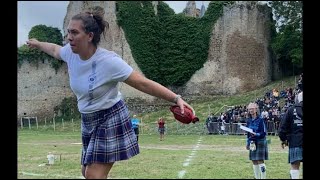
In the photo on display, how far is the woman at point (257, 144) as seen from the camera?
9.70 meters

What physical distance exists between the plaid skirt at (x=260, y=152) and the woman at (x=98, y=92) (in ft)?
15.6

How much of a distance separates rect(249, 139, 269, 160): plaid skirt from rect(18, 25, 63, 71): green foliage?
39.1 meters

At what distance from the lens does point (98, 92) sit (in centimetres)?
509

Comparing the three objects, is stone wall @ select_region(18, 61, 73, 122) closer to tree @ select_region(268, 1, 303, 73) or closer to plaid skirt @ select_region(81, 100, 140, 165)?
tree @ select_region(268, 1, 303, 73)

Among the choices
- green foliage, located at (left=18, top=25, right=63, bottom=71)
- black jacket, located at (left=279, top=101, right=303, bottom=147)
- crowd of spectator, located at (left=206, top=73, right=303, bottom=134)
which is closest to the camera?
black jacket, located at (left=279, top=101, right=303, bottom=147)

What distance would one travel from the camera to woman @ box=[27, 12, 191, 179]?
495cm

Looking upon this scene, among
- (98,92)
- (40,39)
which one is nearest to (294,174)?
(98,92)

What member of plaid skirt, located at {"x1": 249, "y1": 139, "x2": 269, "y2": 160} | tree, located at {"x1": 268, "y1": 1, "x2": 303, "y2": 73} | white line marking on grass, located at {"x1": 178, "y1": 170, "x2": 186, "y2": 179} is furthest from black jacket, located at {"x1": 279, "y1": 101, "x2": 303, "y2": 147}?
tree, located at {"x1": 268, "y1": 1, "x2": 303, "y2": 73}

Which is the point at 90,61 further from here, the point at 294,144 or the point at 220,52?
the point at 220,52

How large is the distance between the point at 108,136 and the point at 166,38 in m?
42.3

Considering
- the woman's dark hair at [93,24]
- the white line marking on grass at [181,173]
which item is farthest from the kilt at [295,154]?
the woman's dark hair at [93,24]

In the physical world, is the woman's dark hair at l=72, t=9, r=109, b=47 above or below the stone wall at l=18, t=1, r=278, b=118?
below

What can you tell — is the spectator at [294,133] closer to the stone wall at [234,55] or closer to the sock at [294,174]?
the sock at [294,174]
